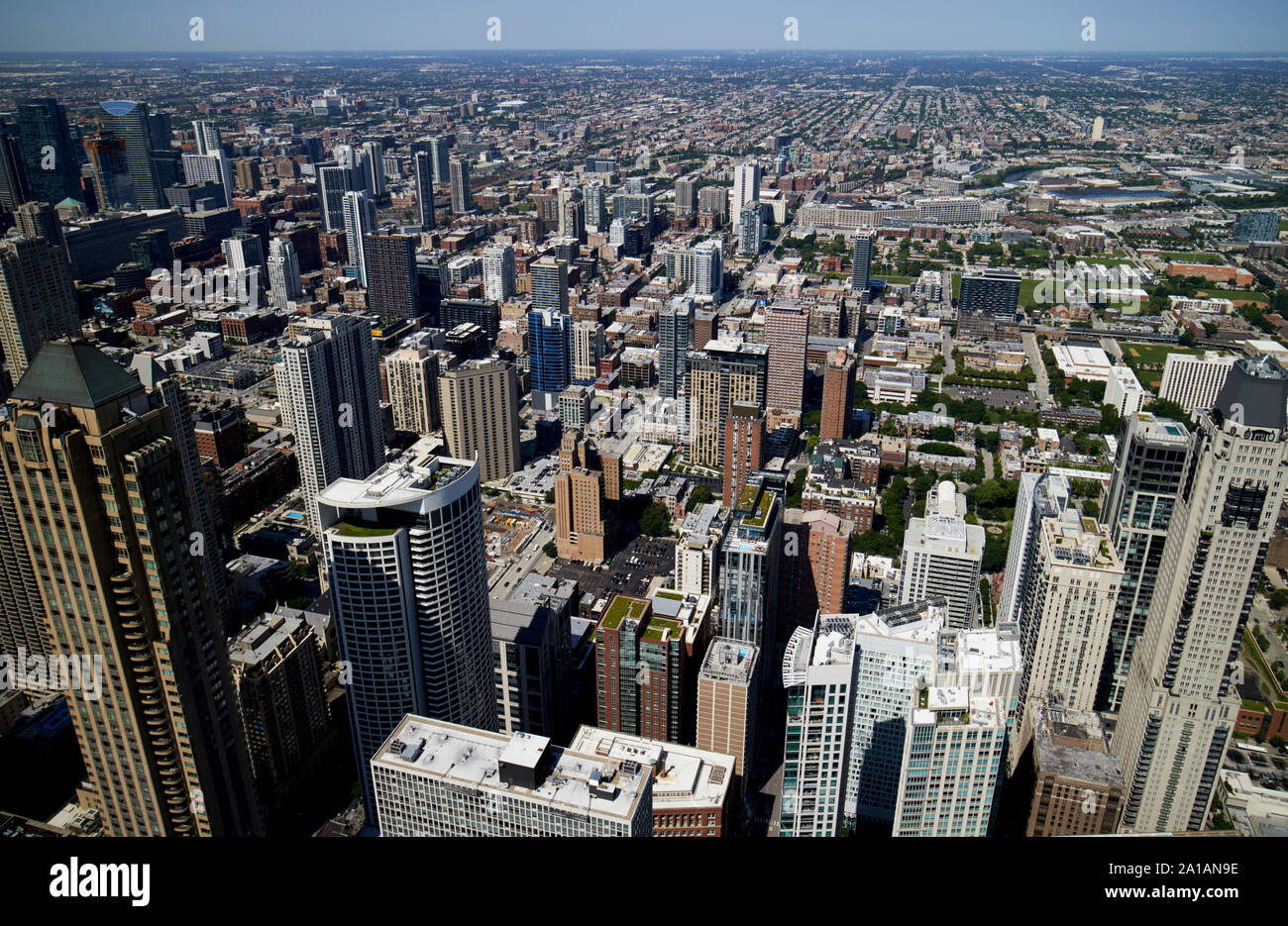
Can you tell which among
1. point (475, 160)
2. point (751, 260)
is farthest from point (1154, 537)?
point (475, 160)

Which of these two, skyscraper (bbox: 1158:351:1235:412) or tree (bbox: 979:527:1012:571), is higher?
skyscraper (bbox: 1158:351:1235:412)

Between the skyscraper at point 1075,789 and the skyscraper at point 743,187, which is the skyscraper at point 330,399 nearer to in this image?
the skyscraper at point 1075,789

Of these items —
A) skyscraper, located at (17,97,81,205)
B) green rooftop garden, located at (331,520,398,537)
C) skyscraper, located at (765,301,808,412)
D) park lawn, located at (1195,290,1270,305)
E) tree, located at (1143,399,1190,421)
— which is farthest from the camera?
park lawn, located at (1195,290,1270,305)

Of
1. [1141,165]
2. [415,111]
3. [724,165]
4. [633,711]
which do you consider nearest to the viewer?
[633,711]

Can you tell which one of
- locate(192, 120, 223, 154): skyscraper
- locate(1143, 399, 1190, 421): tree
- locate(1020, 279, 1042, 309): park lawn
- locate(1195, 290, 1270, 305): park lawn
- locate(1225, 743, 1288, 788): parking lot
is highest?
locate(192, 120, 223, 154): skyscraper

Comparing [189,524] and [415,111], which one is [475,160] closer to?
[415,111]

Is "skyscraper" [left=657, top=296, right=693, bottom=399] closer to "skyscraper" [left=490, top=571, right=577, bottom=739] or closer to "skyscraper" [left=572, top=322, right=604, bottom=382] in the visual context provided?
"skyscraper" [left=572, top=322, right=604, bottom=382]

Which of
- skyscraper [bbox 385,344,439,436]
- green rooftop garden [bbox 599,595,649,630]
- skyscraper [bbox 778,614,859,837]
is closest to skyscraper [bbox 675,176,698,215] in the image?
skyscraper [bbox 385,344,439,436]
